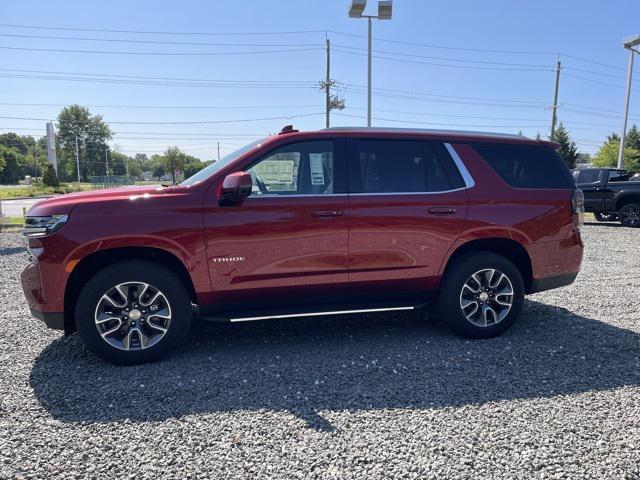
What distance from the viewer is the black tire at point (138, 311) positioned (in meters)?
3.58

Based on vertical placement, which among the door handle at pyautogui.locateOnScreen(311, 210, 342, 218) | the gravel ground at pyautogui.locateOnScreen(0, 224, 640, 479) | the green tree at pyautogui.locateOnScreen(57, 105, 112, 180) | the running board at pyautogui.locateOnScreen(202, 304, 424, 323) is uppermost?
the green tree at pyautogui.locateOnScreen(57, 105, 112, 180)

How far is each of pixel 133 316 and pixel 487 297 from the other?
10.4 ft

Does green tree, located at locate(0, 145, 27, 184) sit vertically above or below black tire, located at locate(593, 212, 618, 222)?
above

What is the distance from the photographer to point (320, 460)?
8.23 ft

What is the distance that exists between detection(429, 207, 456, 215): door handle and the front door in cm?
82

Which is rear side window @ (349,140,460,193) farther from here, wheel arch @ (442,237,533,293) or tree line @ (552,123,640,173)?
tree line @ (552,123,640,173)

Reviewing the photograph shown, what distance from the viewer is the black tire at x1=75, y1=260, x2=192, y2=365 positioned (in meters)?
3.58

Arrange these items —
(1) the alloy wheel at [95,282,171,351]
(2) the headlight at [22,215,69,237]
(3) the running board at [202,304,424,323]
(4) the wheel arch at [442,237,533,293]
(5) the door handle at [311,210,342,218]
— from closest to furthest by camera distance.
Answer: (2) the headlight at [22,215,69,237], (1) the alloy wheel at [95,282,171,351], (3) the running board at [202,304,424,323], (5) the door handle at [311,210,342,218], (4) the wheel arch at [442,237,533,293]

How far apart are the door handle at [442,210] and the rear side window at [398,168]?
7.2 inches

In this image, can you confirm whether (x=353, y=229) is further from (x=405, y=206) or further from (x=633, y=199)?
(x=633, y=199)

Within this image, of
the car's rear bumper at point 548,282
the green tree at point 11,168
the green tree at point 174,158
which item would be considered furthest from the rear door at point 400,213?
the green tree at point 11,168

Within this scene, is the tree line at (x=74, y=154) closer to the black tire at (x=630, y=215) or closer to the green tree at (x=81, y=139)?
the green tree at (x=81, y=139)

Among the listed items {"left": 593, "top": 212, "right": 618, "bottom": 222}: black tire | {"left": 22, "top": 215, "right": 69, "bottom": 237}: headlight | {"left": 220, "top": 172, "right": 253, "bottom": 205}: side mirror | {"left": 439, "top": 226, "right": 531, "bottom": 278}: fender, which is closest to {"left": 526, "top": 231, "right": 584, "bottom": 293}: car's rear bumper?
{"left": 439, "top": 226, "right": 531, "bottom": 278}: fender

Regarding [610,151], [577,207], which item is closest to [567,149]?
[610,151]
